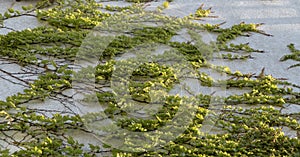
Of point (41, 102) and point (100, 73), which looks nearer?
point (41, 102)

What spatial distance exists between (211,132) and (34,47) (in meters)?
1.22

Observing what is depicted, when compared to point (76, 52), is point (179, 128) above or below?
below

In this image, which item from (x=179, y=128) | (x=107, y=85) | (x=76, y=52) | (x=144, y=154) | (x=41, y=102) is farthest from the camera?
(x=76, y=52)

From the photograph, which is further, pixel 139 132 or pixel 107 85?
pixel 107 85

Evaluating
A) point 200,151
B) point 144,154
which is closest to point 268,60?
point 200,151

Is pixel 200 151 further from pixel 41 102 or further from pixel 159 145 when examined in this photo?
pixel 41 102

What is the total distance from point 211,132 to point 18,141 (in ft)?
3.01

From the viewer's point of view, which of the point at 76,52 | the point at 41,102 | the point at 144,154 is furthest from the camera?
the point at 76,52

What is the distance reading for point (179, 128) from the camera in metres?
2.13

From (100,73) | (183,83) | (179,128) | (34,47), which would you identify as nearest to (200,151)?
(179,128)

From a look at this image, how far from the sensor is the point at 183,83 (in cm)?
252

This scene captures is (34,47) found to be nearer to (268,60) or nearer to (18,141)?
(18,141)

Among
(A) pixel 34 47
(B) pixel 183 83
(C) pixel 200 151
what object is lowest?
(C) pixel 200 151

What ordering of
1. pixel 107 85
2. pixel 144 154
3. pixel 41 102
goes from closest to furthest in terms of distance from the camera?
pixel 144 154 → pixel 41 102 → pixel 107 85
